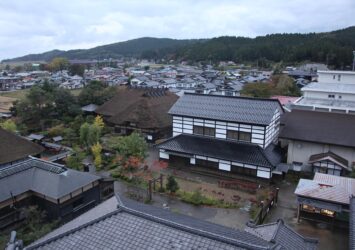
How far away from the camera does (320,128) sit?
23.5 meters

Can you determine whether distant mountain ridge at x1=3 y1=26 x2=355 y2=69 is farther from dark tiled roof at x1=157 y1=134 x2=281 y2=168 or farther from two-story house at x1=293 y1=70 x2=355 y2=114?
dark tiled roof at x1=157 y1=134 x2=281 y2=168

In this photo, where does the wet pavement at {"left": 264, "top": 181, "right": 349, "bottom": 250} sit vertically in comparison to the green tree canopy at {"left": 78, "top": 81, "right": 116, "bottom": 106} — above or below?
below

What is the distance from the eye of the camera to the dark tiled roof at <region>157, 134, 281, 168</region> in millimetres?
21500

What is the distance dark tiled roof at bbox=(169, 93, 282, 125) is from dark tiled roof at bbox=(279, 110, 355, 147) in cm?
187

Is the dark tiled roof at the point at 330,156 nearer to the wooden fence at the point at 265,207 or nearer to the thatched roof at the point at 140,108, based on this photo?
the wooden fence at the point at 265,207

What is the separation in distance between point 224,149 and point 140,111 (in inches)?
530

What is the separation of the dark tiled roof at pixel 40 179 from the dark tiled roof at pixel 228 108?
1058cm

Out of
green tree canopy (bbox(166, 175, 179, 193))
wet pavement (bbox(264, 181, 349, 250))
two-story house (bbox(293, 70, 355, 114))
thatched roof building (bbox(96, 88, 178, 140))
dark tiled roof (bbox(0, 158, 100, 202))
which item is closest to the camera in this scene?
wet pavement (bbox(264, 181, 349, 250))

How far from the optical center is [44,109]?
36625mm

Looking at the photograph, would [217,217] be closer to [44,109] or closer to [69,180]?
[69,180]

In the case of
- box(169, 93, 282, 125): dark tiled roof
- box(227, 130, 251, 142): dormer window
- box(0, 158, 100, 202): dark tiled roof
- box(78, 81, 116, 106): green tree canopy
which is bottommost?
box(0, 158, 100, 202): dark tiled roof

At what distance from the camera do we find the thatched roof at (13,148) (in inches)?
816

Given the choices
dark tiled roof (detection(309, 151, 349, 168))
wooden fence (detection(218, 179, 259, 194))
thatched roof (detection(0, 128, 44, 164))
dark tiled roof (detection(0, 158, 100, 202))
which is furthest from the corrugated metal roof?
thatched roof (detection(0, 128, 44, 164))

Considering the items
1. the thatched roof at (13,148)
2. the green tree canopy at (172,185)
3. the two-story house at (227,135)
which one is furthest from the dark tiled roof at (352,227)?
the thatched roof at (13,148)
